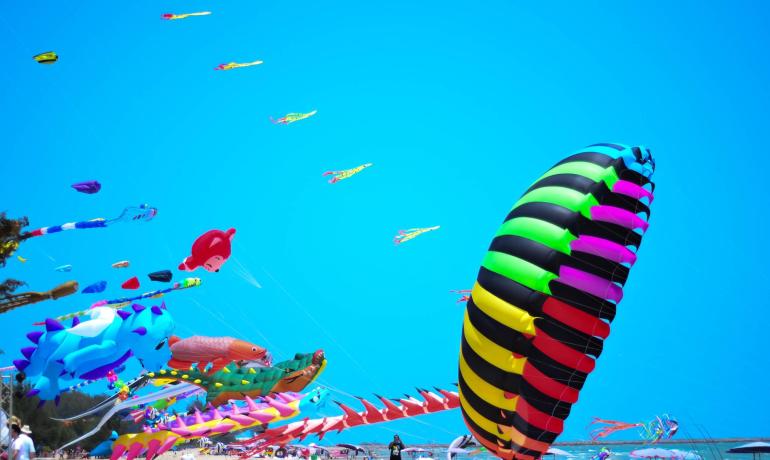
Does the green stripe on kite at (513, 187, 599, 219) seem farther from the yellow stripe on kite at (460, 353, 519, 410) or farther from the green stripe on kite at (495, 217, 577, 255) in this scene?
the yellow stripe on kite at (460, 353, 519, 410)

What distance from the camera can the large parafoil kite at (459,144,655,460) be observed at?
1170 cm

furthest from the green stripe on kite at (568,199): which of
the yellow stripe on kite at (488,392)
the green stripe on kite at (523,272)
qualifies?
the yellow stripe on kite at (488,392)

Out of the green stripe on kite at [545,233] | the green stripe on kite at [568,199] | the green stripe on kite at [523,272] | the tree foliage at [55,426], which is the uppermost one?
the green stripe on kite at [568,199]

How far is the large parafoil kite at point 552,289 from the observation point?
460 inches

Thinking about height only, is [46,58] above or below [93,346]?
above

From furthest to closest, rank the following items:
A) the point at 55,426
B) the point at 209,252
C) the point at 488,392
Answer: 1. the point at 55,426
2. the point at 209,252
3. the point at 488,392

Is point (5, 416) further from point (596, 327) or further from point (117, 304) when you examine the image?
Answer: point (117, 304)

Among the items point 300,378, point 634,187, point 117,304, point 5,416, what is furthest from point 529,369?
point 117,304

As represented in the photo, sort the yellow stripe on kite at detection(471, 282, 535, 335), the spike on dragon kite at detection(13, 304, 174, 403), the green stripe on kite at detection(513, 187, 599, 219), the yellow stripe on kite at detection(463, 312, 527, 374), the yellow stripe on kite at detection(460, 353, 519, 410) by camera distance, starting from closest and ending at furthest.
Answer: the yellow stripe on kite at detection(471, 282, 535, 335), the green stripe on kite at detection(513, 187, 599, 219), the yellow stripe on kite at detection(463, 312, 527, 374), the yellow stripe on kite at detection(460, 353, 519, 410), the spike on dragon kite at detection(13, 304, 174, 403)

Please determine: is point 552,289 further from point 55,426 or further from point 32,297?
point 55,426

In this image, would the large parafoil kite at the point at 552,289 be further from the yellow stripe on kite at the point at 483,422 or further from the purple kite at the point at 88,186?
the purple kite at the point at 88,186

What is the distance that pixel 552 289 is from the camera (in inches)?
459

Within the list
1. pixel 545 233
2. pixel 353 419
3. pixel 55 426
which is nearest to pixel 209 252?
pixel 353 419

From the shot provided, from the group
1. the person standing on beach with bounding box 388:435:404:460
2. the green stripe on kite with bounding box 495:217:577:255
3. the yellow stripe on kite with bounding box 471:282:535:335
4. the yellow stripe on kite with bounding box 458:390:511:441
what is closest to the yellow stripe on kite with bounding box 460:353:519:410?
the yellow stripe on kite with bounding box 458:390:511:441
